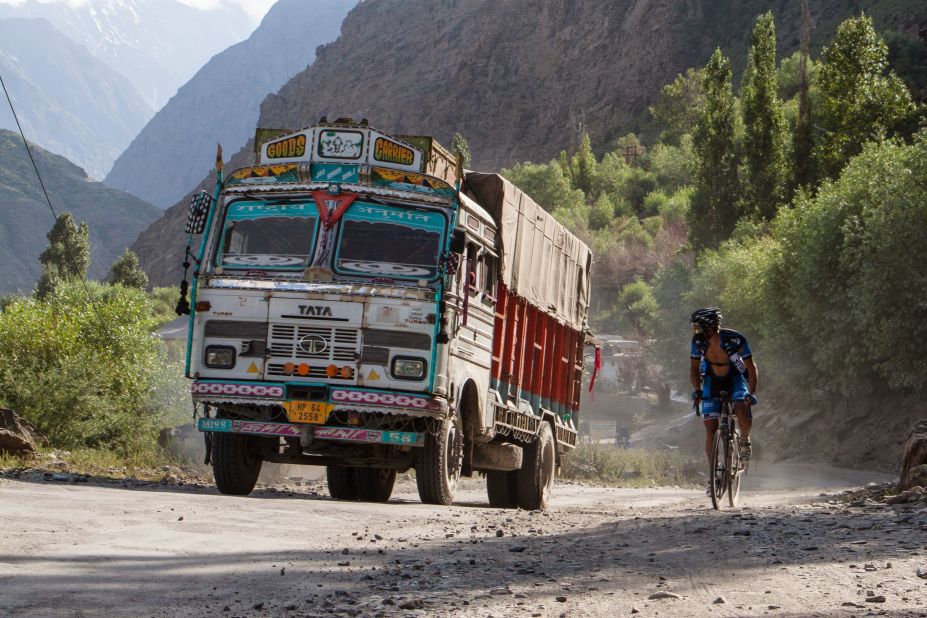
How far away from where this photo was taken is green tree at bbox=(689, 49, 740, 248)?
57719 millimetres

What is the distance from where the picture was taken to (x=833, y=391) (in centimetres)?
4031

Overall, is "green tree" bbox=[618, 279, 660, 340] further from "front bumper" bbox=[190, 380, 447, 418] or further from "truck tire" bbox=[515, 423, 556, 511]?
"front bumper" bbox=[190, 380, 447, 418]

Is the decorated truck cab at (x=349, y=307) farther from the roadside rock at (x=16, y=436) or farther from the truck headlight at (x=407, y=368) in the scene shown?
the roadside rock at (x=16, y=436)

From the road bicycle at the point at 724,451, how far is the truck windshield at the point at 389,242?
333 cm

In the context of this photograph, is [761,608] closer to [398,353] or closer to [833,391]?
[398,353]

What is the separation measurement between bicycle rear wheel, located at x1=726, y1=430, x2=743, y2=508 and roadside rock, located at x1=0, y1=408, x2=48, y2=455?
961 cm

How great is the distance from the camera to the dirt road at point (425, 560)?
6.37m

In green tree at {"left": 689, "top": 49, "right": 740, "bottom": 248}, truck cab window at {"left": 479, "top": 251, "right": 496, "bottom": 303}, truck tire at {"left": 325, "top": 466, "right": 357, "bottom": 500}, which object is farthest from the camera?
green tree at {"left": 689, "top": 49, "right": 740, "bottom": 248}

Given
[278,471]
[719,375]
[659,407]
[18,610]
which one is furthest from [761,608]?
[659,407]

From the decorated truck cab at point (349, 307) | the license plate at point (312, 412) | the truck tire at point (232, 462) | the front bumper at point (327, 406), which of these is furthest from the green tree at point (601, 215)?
the license plate at point (312, 412)

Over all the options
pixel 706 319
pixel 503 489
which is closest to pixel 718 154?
pixel 503 489

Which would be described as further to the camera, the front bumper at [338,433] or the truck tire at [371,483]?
the truck tire at [371,483]

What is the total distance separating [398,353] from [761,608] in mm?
6636

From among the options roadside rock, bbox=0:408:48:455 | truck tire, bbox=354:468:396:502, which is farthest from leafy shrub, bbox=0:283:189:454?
truck tire, bbox=354:468:396:502
